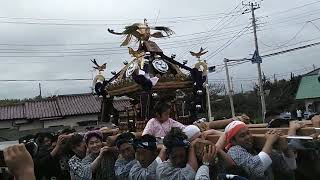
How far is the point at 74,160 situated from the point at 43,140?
6.24ft

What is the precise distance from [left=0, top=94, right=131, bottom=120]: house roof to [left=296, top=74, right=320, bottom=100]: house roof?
14.5m

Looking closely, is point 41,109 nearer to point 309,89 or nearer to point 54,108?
point 54,108

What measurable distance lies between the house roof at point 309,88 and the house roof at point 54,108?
14462 mm

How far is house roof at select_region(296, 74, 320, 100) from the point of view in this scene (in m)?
31.3

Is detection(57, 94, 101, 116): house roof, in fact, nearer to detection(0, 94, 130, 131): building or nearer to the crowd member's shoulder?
detection(0, 94, 130, 131): building

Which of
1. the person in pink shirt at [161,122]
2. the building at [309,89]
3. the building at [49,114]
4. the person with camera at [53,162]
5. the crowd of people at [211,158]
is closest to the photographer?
the crowd of people at [211,158]

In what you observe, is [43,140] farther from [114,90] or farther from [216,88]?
[216,88]

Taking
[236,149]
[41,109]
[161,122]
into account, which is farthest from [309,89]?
[236,149]

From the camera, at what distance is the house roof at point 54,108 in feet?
108

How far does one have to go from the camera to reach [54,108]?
34094 mm

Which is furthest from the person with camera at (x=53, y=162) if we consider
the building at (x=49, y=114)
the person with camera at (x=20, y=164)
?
the building at (x=49, y=114)

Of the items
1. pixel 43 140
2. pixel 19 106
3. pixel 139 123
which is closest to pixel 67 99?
pixel 19 106

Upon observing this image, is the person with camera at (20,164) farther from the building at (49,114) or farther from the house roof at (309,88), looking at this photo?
the house roof at (309,88)

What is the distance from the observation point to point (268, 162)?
11.2 ft
